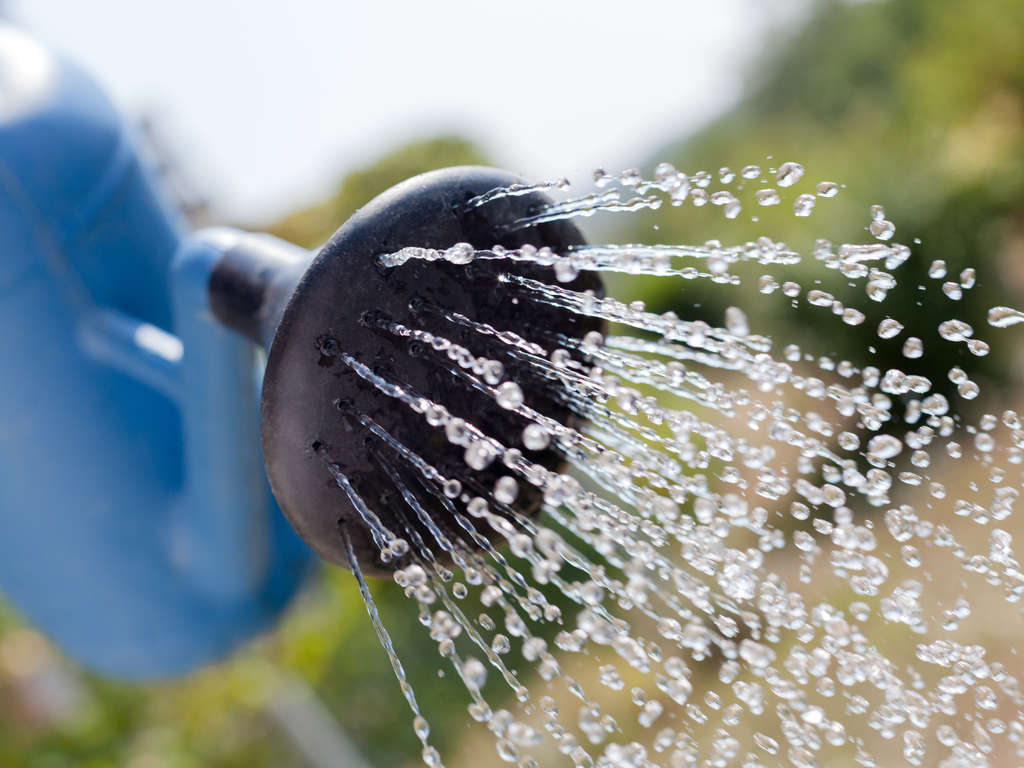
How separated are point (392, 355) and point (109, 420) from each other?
75 cm

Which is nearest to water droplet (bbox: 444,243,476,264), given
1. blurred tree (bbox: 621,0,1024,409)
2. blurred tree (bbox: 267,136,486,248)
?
blurred tree (bbox: 621,0,1024,409)

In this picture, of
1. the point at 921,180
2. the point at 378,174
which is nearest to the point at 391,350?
the point at 921,180

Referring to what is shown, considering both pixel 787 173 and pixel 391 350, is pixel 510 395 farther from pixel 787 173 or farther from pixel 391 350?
pixel 787 173

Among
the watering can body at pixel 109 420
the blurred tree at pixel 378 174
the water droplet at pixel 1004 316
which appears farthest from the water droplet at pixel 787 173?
the blurred tree at pixel 378 174

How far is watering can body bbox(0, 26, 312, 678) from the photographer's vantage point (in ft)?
3.73

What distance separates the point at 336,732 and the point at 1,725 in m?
1.06

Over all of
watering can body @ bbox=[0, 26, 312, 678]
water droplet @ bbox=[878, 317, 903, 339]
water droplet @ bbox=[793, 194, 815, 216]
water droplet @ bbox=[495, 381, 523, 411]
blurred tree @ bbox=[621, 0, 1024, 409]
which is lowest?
watering can body @ bbox=[0, 26, 312, 678]

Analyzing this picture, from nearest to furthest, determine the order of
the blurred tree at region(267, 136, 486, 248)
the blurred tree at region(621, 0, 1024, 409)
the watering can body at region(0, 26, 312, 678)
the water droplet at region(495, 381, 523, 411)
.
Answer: the water droplet at region(495, 381, 523, 411) < the watering can body at region(0, 26, 312, 678) < the blurred tree at region(621, 0, 1024, 409) < the blurred tree at region(267, 136, 486, 248)

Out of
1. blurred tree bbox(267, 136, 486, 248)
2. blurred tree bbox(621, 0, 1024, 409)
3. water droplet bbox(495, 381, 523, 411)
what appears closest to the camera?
water droplet bbox(495, 381, 523, 411)

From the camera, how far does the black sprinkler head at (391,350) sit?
0.63 m

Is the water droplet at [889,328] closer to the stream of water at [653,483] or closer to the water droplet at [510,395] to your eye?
the stream of water at [653,483]

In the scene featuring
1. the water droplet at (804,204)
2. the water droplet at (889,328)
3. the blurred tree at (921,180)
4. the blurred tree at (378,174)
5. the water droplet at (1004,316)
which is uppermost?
the blurred tree at (921,180)

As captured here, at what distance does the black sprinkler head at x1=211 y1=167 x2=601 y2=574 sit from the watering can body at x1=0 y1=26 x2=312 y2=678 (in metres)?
0.38

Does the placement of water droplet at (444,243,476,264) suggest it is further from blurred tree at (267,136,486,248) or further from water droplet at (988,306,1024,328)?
blurred tree at (267,136,486,248)
